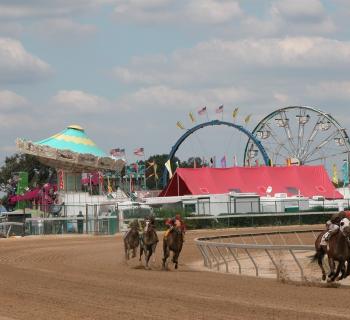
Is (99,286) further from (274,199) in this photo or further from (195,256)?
(274,199)

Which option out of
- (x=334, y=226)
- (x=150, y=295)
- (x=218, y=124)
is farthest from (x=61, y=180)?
(x=150, y=295)

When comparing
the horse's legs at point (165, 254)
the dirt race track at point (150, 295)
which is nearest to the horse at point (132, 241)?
the dirt race track at point (150, 295)

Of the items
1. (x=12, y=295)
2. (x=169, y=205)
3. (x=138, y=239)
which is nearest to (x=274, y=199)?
(x=169, y=205)

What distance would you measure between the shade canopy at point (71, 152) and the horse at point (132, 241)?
157ft

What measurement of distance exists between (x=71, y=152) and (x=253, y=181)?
50.3 ft

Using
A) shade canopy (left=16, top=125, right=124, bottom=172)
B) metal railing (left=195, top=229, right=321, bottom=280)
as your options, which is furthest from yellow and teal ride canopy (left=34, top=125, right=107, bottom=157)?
metal railing (left=195, top=229, right=321, bottom=280)

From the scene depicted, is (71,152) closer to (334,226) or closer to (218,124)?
(218,124)

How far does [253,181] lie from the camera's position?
243ft

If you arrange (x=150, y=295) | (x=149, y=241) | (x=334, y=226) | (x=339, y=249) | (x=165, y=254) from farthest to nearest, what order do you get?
(x=149, y=241)
(x=165, y=254)
(x=334, y=226)
(x=339, y=249)
(x=150, y=295)

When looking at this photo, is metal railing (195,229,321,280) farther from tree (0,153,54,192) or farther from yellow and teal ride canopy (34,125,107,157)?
tree (0,153,54,192)

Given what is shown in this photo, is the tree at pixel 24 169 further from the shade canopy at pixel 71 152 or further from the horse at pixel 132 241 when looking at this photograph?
the horse at pixel 132 241

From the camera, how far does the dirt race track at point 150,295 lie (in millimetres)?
12453

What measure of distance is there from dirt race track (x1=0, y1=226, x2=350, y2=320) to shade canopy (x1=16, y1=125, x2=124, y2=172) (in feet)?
163

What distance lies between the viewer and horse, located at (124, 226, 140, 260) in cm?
2701
